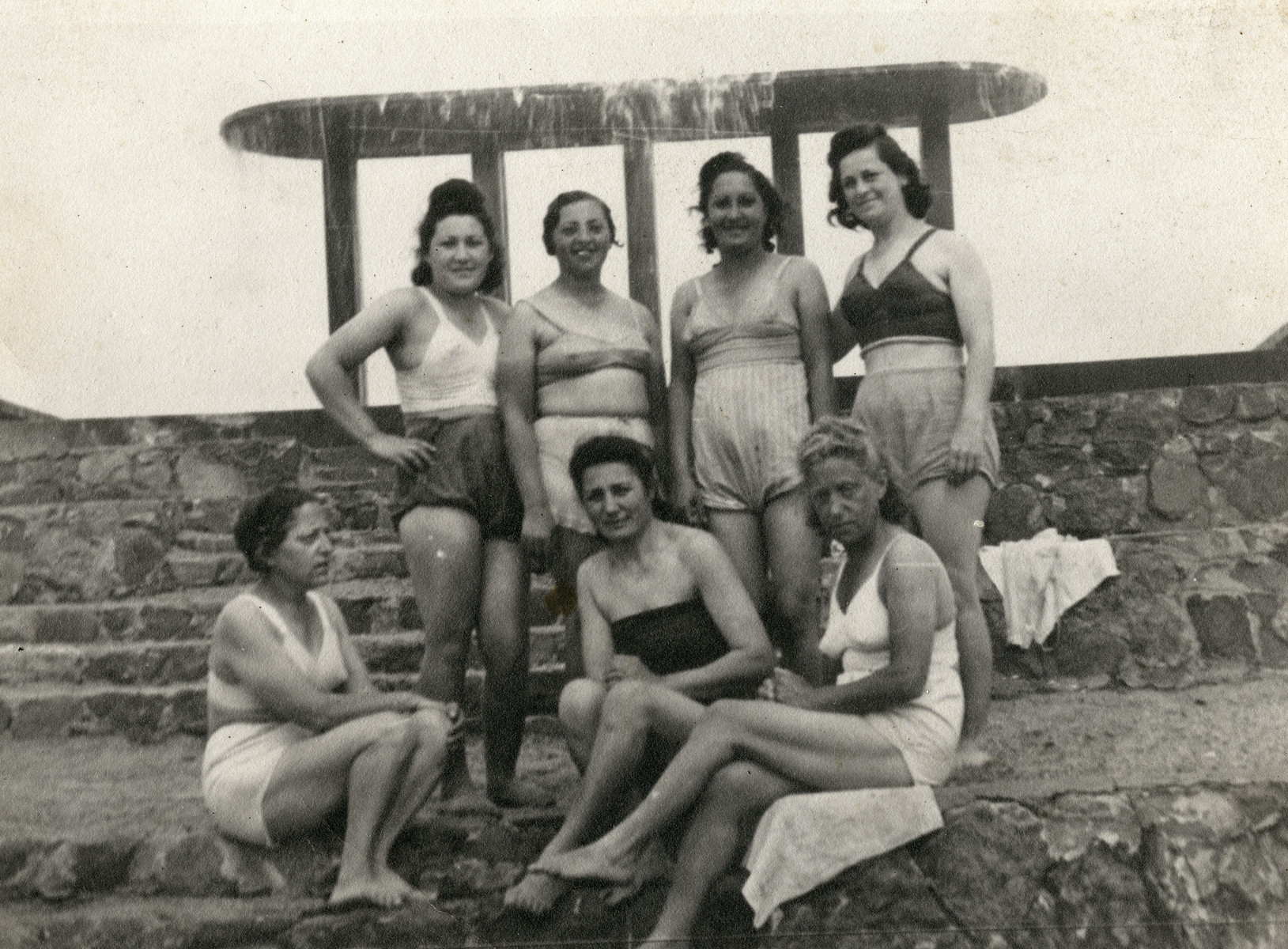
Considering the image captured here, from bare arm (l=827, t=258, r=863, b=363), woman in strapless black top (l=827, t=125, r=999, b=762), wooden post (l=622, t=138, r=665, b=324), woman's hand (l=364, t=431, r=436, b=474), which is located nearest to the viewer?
woman in strapless black top (l=827, t=125, r=999, b=762)

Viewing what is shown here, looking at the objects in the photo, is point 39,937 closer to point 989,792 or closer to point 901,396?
point 989,792

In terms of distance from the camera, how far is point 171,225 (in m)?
5.04

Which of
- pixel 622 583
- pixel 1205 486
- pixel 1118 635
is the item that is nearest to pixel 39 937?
pixel 622 583

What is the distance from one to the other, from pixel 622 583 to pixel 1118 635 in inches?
101

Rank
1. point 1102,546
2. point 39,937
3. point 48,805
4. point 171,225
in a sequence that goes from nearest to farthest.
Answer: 1. point 39,937
2. point 48,805
3. point 171,225
4. point 1102,546

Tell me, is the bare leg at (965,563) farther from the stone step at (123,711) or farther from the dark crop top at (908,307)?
the stone step at (123,711)

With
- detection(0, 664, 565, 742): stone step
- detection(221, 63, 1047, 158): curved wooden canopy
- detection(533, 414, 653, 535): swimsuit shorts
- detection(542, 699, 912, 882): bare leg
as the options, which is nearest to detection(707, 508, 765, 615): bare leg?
detection(533, 414, 653, 535): swimsuit shorts

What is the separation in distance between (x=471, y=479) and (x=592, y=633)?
59 centimetres

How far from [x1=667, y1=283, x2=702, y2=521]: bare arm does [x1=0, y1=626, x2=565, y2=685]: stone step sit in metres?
1.46

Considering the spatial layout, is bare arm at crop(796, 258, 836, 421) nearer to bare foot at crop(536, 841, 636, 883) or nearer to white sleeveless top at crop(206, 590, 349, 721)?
bare foot at crop(536, 841, 636, 883)

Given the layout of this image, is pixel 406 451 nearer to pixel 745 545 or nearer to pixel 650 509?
pixel 650 509

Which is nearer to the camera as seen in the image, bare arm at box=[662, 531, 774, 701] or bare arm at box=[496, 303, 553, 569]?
bare arm at box=[662, 531, 774, 701]

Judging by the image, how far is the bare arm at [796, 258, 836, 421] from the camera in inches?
154

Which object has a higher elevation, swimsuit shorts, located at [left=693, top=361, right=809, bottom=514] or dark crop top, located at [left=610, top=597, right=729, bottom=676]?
swimsuit shorts, located at [left=693, top=361, right=809, bottom=514]
